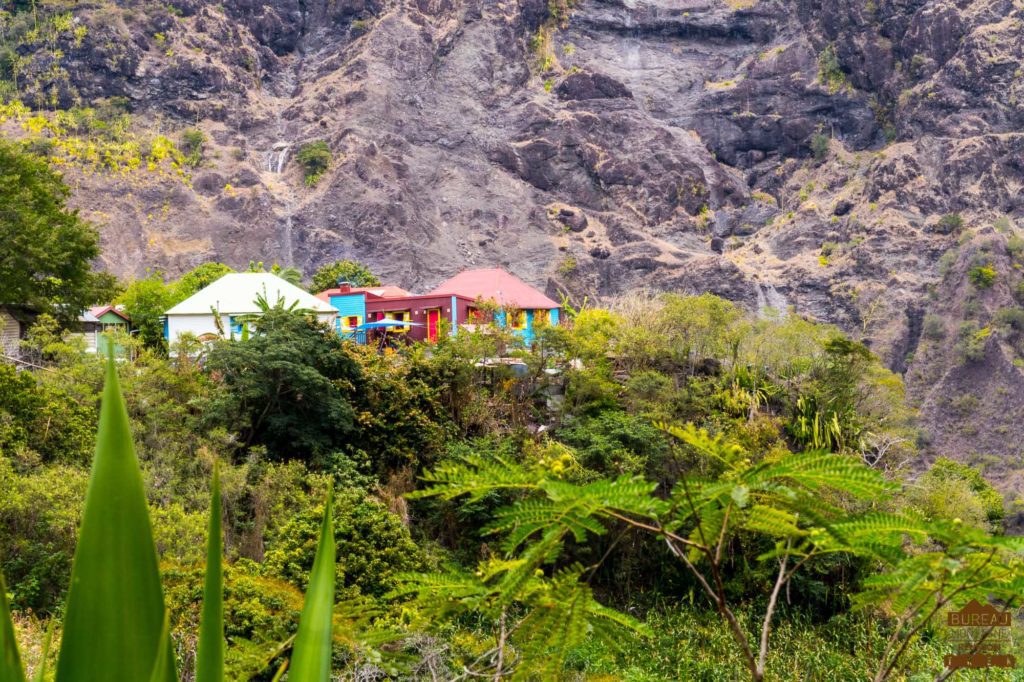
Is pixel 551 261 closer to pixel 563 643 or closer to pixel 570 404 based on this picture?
pixel 570 404

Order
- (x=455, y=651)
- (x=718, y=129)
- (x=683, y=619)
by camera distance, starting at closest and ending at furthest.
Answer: (x=455, y=651), (x=683, y=619), (x=718, y=129)

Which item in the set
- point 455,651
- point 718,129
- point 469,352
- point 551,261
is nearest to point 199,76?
point 551,261

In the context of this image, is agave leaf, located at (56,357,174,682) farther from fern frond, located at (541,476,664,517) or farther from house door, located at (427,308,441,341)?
house door, located at (427,308,441,341)

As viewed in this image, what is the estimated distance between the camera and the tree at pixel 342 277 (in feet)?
122

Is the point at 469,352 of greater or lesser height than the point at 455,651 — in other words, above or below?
above

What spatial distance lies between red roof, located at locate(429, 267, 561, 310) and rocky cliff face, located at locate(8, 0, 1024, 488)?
13656 mm

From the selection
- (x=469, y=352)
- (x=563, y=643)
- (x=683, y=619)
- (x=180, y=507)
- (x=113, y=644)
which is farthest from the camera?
(x=469, y=352)

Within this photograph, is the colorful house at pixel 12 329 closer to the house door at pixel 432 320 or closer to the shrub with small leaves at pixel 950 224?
the house door at pixel 432 320

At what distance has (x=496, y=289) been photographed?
2833 cm

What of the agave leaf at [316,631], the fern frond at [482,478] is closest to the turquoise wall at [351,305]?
the fern frond at [482,478]

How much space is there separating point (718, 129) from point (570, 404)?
42.9 meters

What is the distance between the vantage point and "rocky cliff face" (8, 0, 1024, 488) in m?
42.5

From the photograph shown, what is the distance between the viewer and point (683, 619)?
13758 mm

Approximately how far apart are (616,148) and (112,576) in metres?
53.4
